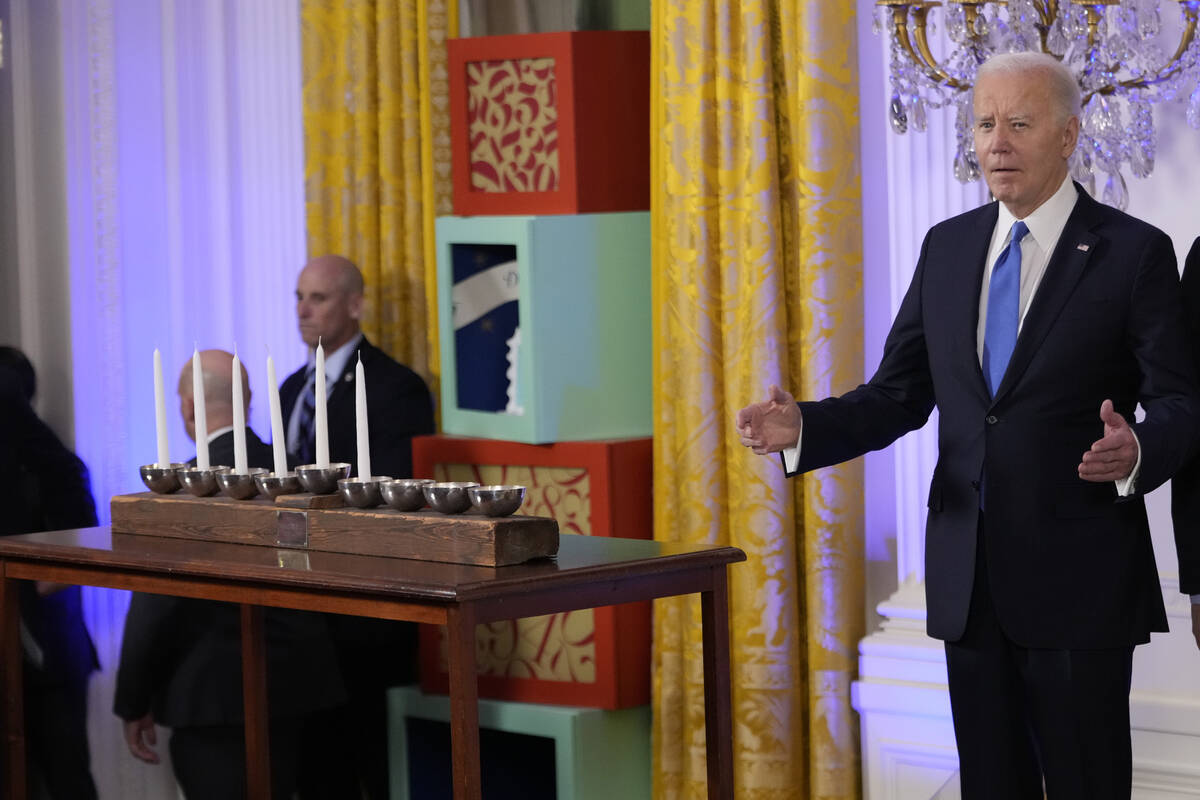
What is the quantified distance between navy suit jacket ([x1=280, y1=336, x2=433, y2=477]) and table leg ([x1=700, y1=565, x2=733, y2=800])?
1561 mm

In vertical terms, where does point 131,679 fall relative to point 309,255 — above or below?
below

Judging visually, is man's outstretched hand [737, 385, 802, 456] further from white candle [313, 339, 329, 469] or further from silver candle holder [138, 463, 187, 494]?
silver candle holder [138, 463, 187, 494]

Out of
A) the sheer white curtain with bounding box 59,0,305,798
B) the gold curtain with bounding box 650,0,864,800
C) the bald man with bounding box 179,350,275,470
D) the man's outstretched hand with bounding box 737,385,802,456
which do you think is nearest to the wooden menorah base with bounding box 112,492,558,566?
the man's outstretched hand with bounding box 737,385,802,456

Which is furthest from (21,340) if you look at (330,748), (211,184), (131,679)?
(330,748)

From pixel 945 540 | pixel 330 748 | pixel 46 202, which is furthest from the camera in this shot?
pixel 46 202

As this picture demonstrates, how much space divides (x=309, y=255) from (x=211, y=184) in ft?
1.28

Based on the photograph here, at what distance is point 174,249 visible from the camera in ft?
15.2

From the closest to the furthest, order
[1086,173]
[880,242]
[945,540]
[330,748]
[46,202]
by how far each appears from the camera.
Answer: [945,540] < [1086,173] < [880,242] < [330,748] < [46,202]

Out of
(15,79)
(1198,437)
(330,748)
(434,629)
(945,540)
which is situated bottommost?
(330,748)

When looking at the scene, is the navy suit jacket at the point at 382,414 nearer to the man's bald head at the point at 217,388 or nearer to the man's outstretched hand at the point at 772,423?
the man's bald head at the point at 217,388

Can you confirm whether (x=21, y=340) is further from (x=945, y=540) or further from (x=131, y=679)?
(x=945, y=540)

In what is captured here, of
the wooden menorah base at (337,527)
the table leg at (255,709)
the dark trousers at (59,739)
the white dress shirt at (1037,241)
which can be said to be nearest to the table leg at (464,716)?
the wooden menorah base at (337,527)

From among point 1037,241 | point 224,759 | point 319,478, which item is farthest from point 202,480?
point 1037,241

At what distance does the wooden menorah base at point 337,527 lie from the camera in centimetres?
252
